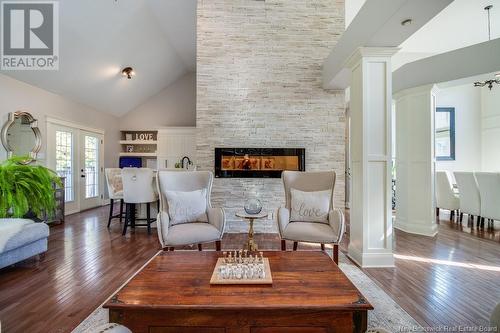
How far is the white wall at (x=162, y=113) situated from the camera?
7.84 metres

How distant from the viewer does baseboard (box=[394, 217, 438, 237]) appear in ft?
13.7

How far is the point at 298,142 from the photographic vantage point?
14.8ft

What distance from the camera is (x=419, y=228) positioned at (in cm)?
429

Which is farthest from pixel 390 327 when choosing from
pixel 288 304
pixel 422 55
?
pixel 422 55

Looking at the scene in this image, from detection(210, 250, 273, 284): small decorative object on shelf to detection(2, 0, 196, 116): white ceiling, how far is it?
446 centimetres

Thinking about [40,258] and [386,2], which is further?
[40,258]

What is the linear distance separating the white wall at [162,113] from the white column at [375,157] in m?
5.81

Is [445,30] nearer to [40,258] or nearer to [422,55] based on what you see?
[422,55]

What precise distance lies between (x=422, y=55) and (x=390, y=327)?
21.6 ft

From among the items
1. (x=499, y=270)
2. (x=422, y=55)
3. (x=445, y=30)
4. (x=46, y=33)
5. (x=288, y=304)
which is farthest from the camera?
(x=422, y=55)

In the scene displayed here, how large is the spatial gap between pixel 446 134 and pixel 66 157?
370 inches

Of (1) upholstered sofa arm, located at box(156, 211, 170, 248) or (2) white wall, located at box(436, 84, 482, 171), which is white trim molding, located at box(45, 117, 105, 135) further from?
(2) white wall, located at box(436, 84, 482, 171)

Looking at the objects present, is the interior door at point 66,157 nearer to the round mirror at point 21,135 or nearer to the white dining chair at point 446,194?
the round mirror at point 21,135

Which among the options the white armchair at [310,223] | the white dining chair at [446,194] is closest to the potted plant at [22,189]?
the white armchair at [310,223]
